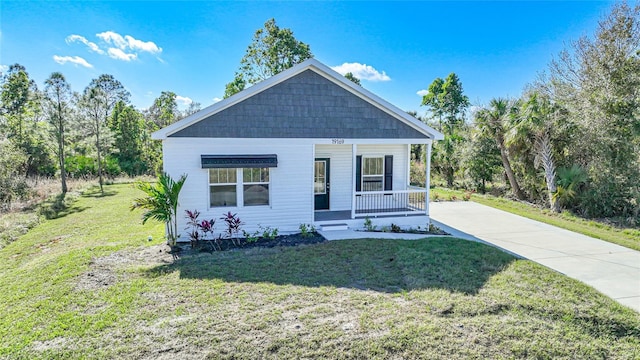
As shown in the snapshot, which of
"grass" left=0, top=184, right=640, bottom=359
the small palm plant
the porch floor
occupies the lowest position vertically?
"grass" left=0, top=184, right=640, bottom=359

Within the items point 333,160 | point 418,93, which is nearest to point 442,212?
point 333,160

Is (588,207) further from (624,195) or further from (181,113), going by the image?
(181,113)

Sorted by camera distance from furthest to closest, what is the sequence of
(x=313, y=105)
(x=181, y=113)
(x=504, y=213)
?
(x=181, y=113) < (x=504, y=213) < (x=313, y=105)

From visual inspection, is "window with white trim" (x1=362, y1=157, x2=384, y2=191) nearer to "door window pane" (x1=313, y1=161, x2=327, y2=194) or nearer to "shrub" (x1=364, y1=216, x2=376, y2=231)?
"door window pane" (x1=313, y1=161, x2=327, y2=194)

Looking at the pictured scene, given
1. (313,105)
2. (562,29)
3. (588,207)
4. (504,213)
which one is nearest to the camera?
(313,105)

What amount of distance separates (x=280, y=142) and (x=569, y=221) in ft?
39.0

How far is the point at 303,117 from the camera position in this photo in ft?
34.0

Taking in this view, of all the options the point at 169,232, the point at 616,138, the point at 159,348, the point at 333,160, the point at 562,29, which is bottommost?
the point at 159,348

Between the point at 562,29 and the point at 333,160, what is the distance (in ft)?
45.6

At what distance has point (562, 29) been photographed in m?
15.9

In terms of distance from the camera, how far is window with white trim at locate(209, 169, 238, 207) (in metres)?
9.82

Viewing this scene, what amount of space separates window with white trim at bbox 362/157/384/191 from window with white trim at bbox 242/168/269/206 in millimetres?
4289

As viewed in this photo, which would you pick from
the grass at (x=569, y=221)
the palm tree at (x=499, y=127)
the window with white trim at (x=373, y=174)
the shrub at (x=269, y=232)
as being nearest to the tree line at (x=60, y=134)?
the shrub at (x=269, y=232)

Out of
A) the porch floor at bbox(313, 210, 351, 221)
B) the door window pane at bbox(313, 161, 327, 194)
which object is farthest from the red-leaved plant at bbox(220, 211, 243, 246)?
the door window pane at bbox(313, 161, 327, 194)
